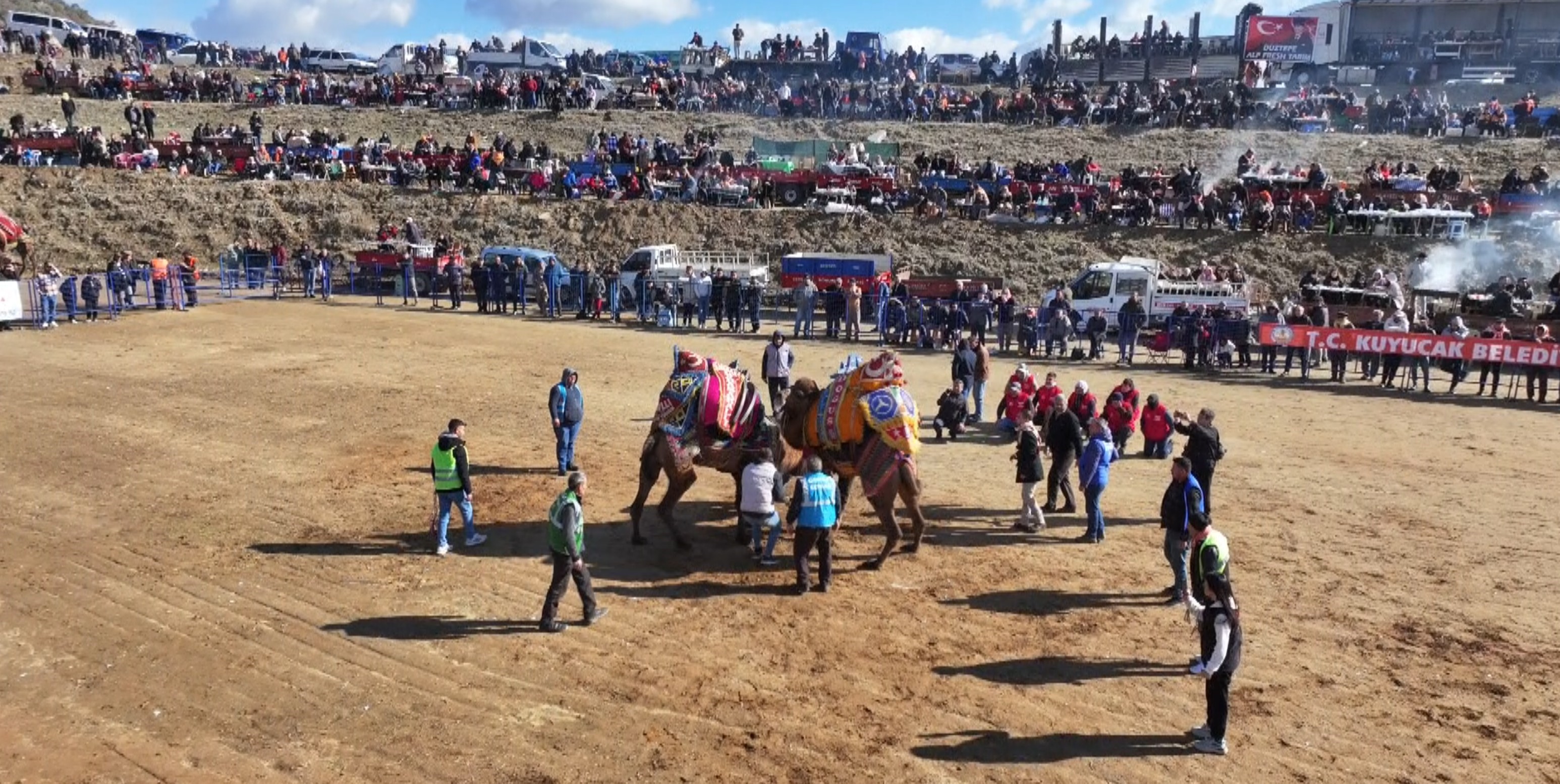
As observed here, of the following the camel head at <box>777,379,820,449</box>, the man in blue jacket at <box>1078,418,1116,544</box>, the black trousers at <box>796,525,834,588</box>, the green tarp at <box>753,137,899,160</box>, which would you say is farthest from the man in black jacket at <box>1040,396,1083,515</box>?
the green tarp at <box>753,137,899,160</box>

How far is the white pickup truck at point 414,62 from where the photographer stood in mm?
53719

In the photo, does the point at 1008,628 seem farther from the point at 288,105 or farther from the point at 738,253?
the point at 288,105

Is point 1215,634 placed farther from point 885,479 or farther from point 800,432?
point 800,432

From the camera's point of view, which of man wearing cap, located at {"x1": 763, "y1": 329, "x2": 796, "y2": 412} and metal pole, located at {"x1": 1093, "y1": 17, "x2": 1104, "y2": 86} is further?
metal pole, located at {"x1": 1093, "y1": 17, "x2": 1104, "y2": 86}

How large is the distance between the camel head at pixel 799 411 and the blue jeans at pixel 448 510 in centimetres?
351

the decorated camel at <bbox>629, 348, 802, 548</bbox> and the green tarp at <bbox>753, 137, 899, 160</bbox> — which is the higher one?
the green tarp at <bbox>753, 137, 899, 160</bbox>

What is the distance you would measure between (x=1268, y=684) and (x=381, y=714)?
7233 mm

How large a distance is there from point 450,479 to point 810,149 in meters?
29.9

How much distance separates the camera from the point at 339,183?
3800 cm

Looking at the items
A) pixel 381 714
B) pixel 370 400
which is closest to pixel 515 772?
pixel 381 714

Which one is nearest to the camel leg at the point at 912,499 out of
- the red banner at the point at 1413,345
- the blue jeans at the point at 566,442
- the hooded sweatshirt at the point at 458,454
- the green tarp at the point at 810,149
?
the hooded sweatshirt at the point at 458,454

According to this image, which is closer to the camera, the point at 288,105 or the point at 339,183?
the point at 339,183

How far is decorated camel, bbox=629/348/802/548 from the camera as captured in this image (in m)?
11.7

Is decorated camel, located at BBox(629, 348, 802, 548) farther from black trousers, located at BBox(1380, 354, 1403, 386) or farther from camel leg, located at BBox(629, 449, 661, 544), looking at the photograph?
black trousers, located at BBox(1380, 354, 1403, 386)
